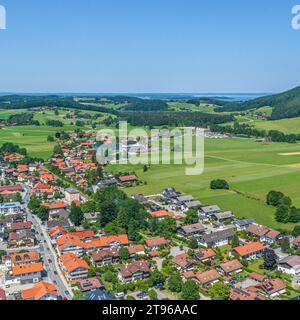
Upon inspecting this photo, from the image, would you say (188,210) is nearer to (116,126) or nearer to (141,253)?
(141,253)

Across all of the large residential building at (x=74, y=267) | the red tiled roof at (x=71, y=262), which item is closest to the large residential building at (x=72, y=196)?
the red tiled roof at (x=71, y=262)

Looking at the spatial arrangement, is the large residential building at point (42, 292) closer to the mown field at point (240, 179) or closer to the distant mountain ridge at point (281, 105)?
the mown field at point (240, 179)

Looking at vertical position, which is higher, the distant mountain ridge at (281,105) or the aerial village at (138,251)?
the distant mountain ridge at (281,105)

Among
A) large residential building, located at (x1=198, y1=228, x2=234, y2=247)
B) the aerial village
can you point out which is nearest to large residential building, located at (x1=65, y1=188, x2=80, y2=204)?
the aerial village

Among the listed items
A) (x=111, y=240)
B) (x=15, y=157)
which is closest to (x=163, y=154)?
(x=15, y=157)

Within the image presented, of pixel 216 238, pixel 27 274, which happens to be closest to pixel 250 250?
pixel 216 238

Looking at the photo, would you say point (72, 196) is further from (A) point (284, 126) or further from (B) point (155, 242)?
(A) point (284, 126)
